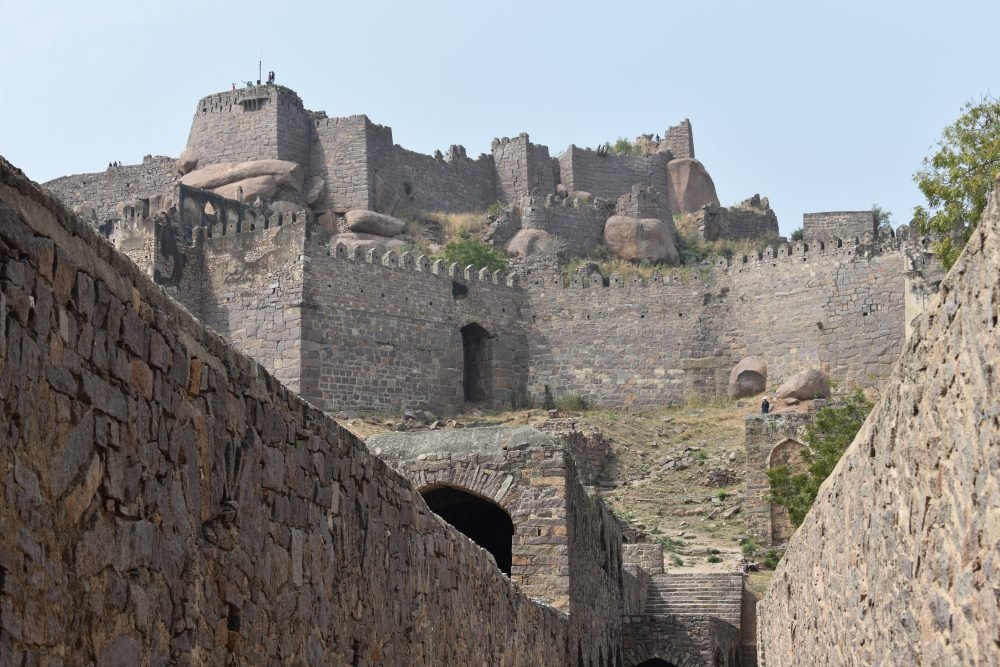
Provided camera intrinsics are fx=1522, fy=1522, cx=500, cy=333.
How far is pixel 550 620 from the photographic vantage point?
43.0ft

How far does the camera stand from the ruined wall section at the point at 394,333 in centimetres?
3425

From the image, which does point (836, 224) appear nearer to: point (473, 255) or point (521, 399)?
point (473, 255)

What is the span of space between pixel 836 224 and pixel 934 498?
4417 cm

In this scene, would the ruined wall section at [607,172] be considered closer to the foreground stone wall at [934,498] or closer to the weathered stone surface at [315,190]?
the weathered stone surface at [315,190]

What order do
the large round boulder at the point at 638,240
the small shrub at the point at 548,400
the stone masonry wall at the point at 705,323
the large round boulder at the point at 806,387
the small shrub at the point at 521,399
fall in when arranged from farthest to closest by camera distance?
the large round boulder at the point at 638,240, the small shrub at the point at 548,400, the small shrub at the point at 521,399, the stone masonry wall at the point at 705,323, the large round boulder at the point at 806,387

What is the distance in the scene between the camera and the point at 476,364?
126 feet

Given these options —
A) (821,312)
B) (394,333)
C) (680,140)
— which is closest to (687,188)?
(680,140)

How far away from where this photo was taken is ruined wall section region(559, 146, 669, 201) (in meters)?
53.2

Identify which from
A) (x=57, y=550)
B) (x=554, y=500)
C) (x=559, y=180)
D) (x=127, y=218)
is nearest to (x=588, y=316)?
(x=127, y=218)

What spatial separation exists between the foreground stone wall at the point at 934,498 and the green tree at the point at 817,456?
16943mm

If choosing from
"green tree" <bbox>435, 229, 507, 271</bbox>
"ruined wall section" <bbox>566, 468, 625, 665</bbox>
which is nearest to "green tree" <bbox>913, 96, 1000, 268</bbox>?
"ruined wall section" <bbox>566, 468, 625, 665</bbox>

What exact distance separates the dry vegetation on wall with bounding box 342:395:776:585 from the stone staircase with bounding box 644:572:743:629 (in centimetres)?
122

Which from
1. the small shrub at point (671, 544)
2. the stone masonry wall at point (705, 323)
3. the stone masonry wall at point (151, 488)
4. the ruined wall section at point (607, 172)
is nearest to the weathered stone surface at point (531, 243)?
the ruined wall section at point (607, 172)

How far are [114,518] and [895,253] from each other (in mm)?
33411
